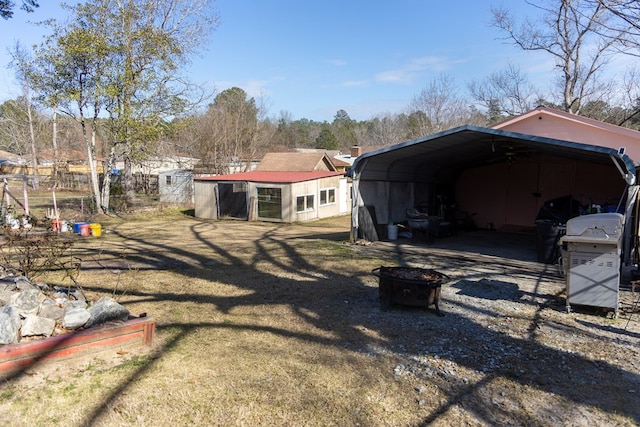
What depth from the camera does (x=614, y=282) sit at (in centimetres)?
530

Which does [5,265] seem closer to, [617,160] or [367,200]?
[367,200]

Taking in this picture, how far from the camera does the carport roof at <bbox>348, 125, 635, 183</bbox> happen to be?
8.83m

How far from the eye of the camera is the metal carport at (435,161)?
891cm

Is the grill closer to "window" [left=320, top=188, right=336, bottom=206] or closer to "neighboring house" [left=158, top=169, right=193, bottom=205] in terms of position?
"window" [left=320, top=188, right=336, bottom=206]

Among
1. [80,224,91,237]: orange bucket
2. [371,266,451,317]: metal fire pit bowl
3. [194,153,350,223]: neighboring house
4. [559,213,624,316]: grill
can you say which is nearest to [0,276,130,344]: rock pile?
[371,266,451,317]: metal fire pit bowl

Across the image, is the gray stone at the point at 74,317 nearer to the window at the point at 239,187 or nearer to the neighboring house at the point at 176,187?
the window at the point at 239,187

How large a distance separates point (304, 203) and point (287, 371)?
15536mm

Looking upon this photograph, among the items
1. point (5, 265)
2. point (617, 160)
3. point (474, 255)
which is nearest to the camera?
point (5, 265)

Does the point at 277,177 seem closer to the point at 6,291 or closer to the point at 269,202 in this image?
the point at 269,202

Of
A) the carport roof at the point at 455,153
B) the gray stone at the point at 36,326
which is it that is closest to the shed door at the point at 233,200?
the carport roof at the point at 455,153

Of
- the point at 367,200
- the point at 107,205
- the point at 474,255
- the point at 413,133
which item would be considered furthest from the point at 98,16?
the point at 413,133

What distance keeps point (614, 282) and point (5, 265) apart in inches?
354

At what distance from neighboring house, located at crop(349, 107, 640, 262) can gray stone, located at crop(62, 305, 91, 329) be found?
8168 mm

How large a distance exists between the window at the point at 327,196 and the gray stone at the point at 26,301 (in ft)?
54.7
